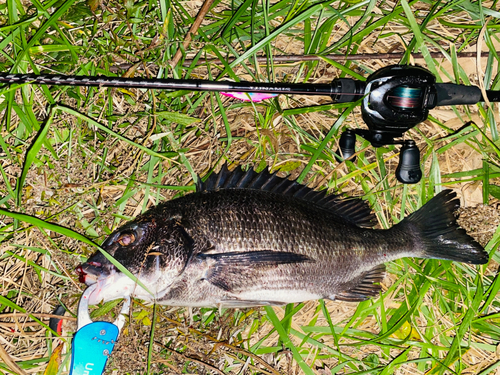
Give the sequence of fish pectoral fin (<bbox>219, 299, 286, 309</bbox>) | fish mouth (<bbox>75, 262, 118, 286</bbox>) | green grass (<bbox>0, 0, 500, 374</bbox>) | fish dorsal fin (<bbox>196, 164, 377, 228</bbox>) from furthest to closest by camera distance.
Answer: green grass (<bbox>0, 0, 500, 374</bbox>), fish dorsal fin (<bbox>196, 164, 377, 228</bbox>), fish pectoral fin (<bbox>219, 299, 286, 309</bbox>), fish mouth (<bbox>75, 262, 118, 286</bbox>)

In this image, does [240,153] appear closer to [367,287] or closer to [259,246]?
[259,246]

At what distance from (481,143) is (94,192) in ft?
9.46

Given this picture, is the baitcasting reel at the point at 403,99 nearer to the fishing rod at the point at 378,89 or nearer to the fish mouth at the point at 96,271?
the fishing rod at the point at 378,89

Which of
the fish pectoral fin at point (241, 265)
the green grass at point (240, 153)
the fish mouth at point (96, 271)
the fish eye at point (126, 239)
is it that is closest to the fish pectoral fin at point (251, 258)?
the fish pectoral fin at point (241, 265)

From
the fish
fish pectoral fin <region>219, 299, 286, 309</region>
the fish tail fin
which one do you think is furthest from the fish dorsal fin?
fish pectoral fin <region>219, 299, 286, 309</region>

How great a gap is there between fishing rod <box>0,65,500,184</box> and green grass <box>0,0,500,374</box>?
0.25m

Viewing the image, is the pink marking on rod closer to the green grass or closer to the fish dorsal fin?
the green grass

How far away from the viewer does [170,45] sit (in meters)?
2.70

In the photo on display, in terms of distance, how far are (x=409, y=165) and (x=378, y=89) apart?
61cm

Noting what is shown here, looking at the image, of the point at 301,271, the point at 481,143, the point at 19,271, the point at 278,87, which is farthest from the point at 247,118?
the point at 19,271

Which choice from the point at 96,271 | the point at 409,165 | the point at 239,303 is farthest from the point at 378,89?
the point at 96,271

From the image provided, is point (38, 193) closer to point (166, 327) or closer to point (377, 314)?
point (166, 327)

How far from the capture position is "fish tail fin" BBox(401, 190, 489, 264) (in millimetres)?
2678

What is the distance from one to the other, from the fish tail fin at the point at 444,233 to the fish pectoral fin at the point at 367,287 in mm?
327
